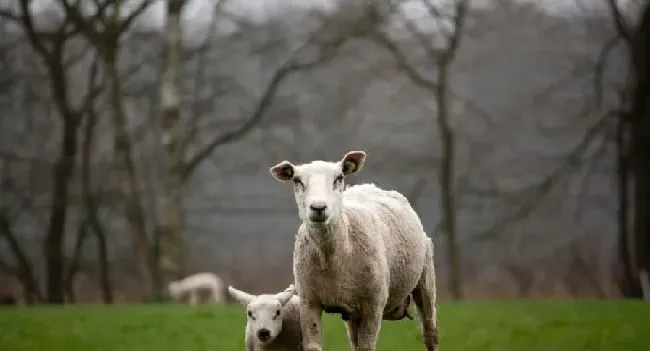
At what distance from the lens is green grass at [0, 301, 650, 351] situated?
11.8 metres

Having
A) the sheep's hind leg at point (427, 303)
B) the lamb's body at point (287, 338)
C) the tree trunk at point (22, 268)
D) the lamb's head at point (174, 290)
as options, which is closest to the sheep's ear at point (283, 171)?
the lamb's body at point (287, 338)

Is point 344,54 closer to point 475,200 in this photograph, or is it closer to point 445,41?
point 445,41

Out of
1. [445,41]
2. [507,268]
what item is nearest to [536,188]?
[507,268]

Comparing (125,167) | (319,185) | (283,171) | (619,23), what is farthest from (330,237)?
(619,23)

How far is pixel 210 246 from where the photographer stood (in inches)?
Result: 1390

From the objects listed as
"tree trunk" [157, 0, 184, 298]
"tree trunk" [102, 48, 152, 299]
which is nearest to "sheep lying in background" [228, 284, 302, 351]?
"tree trunk" [157, 0, 184, 298]

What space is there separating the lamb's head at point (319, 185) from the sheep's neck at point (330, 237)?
0.08 metres

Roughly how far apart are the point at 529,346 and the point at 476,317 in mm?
3676

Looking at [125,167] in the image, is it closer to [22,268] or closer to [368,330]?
[22,268]

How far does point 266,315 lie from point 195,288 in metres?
18.3

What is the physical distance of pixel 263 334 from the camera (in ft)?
26.0

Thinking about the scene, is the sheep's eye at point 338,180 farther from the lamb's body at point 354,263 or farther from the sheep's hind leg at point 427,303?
the sheep's hind leg at point 427,303

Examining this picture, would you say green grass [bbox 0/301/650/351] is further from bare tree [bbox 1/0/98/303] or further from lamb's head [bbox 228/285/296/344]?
bare tree [bbox 1/0/98/303]

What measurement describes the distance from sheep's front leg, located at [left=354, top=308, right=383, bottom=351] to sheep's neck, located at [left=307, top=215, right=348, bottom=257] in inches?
19.6
